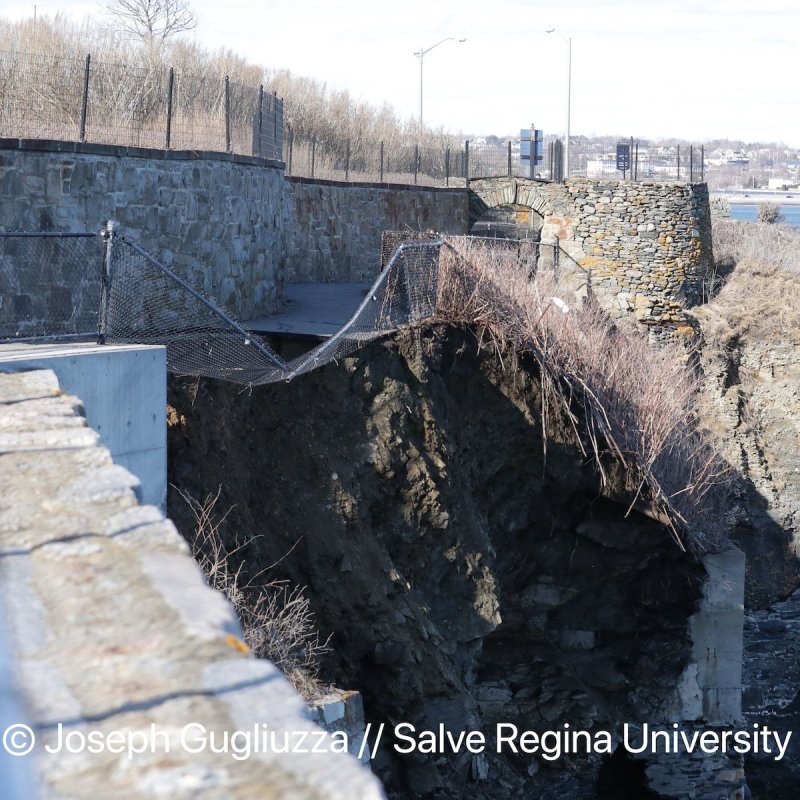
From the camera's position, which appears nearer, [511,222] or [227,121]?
[227,121]

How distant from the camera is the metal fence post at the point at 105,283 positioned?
24.2 feet

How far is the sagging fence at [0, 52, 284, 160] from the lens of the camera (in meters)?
11.4

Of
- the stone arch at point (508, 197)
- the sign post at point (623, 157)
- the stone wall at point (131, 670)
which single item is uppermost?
the sign post at point (623, 157)

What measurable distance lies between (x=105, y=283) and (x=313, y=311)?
6328 mm

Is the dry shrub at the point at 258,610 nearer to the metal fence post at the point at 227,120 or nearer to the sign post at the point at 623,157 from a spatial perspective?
the metal fence post at the point at 227,120

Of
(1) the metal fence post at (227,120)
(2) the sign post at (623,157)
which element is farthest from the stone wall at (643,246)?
(1) the metal fence post at (227,120)

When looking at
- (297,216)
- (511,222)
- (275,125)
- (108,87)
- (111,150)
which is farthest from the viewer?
(511,222)

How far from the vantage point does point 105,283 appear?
7.48 metres

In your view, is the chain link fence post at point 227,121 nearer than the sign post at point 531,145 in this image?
Yes

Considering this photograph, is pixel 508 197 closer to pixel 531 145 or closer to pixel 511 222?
pixel 511 222

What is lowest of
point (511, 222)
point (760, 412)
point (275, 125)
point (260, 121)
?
point (760, 412)

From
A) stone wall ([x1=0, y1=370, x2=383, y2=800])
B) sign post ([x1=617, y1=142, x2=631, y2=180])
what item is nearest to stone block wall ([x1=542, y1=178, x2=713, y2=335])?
sign post ([x1=617, y1=142, x2=631, y2=180])

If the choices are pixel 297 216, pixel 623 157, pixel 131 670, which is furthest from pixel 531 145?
pixel 131 670

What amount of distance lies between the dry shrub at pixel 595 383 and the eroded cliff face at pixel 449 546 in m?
0.31
